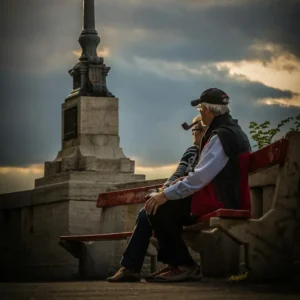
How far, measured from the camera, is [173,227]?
9.11 m

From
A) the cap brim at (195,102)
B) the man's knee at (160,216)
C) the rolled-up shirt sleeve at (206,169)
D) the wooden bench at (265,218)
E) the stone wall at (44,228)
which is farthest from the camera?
the stone wall at (44,228)

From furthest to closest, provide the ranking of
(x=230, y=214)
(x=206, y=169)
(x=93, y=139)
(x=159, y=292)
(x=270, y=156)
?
(x=93, y=139) < (x=270, y=156) < (x=206, y=169) < (x=230, y=214) < (x=159, y=292)

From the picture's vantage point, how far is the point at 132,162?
19.2 metres

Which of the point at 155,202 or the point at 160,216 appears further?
the point at 160,216

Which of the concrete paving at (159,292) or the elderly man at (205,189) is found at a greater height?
the elderly man at (205,189)

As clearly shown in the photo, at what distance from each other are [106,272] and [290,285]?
5482 millimetres

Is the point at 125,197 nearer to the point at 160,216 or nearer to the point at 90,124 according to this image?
the point at 160,216

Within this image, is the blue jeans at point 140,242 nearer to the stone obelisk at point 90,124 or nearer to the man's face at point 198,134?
the man's face at point 198,134

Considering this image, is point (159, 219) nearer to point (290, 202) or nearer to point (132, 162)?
point (290, 202)

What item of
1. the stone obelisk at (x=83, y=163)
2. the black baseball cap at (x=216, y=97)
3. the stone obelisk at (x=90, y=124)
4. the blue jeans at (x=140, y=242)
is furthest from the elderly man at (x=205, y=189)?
the stone obelisk at (x=90, y=124)

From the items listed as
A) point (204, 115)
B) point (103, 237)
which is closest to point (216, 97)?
point (204, 115)

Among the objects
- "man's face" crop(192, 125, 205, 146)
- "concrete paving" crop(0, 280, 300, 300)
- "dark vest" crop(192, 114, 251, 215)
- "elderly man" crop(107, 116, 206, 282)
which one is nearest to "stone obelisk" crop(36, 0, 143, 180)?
"man's face" crop(192, 125, 205, 146)

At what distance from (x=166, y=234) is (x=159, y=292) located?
5.69 ft

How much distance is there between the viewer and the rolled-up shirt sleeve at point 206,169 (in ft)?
28.7
